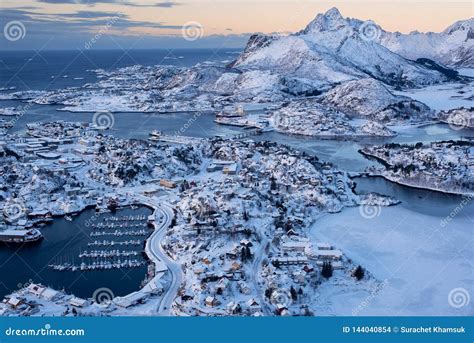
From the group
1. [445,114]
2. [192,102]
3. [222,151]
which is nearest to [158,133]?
[222,151]

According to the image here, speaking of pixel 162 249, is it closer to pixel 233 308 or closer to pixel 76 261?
pixel 76 261

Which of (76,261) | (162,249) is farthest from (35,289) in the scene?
(162,249)

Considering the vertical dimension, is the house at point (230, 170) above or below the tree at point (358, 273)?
above

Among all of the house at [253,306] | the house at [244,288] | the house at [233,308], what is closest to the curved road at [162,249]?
the house at [233,308]

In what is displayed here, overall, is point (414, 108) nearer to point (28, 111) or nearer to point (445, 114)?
point (445, 114)

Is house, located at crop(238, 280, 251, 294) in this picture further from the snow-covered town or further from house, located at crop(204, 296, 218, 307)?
house, located at crop(204, 296, 218, 307)

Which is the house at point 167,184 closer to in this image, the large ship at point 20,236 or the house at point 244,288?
the large ship at point 20,236
